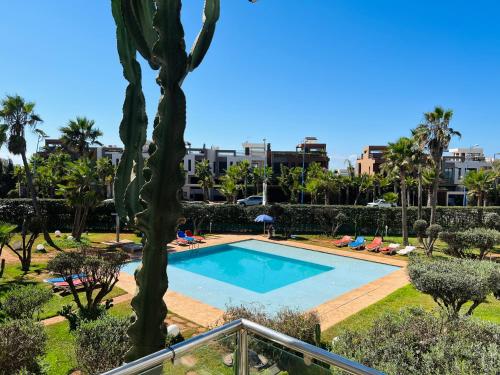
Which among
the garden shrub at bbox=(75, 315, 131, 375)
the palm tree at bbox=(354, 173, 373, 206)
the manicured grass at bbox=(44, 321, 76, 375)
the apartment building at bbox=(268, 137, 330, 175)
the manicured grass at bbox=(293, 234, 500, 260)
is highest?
the apartment building at bbox=(268, 137, 330, 175)

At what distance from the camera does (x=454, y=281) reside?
703cm

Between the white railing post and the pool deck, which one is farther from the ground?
the white railing post

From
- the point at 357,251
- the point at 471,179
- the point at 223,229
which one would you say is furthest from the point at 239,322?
the point at 471,179

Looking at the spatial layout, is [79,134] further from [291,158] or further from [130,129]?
[291,158]

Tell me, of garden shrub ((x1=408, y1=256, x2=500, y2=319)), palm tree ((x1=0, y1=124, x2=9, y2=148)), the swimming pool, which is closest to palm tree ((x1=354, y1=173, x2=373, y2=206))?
the swimming pool

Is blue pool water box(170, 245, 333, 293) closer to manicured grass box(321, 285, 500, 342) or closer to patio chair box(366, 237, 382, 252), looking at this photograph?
patio chair box(366, 237, 382, 252)

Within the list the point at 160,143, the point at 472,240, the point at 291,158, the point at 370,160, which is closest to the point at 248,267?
the point at 472,240

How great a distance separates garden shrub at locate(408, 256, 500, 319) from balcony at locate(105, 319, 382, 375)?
16.1 feet

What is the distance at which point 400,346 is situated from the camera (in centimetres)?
495

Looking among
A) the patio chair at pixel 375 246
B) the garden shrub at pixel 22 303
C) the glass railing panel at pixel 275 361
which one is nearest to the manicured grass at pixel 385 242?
the patio chair at pixel 375 246

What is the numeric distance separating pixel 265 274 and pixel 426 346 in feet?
41.2

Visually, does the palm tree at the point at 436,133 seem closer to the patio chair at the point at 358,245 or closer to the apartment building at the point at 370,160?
the patio chair at the point at 358,245

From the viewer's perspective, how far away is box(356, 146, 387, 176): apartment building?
58344 millimetres

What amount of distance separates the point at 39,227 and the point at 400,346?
1472 centimetres
